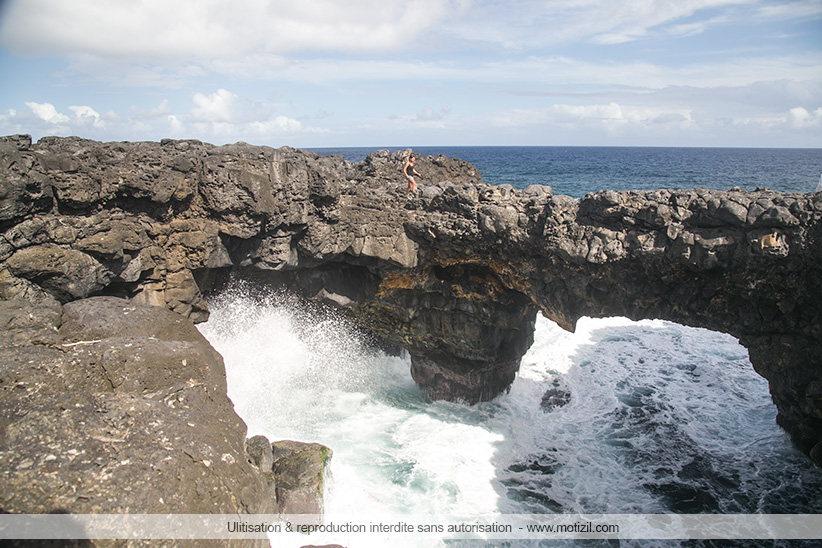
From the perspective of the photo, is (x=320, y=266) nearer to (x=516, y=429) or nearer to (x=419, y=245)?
(x=419, y=245)

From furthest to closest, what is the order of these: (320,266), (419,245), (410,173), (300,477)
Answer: (410,173) < (320,266) < (419,245) < (300,477)

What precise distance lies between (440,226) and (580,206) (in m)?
3.50

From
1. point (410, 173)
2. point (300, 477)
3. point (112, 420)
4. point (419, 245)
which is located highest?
point (410, 173)

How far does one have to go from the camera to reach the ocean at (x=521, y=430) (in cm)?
1162

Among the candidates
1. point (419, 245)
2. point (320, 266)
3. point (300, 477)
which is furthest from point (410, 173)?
point (300, 477)

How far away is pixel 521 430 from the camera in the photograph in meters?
14.8

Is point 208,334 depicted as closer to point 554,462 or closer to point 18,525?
point 18,525

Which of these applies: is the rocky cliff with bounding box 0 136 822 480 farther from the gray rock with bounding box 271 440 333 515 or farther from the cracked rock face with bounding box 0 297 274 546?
the gray rock with bounding box 271 440 333 515

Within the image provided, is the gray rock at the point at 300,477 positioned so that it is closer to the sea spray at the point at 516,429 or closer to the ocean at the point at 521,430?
the ocean at the point at 521,430

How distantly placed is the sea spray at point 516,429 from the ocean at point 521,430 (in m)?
0.04

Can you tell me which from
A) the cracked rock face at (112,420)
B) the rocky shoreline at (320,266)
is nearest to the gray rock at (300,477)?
the rocky shoreline at (320,266)

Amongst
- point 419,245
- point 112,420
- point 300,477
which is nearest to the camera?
point 112,420

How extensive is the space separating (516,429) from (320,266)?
764 cm

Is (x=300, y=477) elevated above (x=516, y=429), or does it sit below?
above
